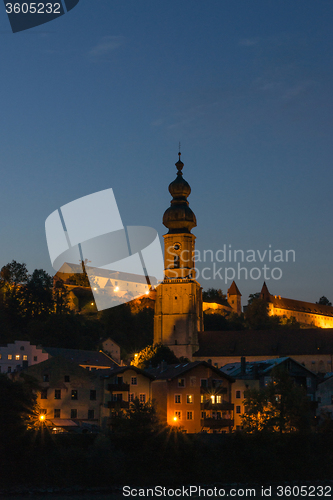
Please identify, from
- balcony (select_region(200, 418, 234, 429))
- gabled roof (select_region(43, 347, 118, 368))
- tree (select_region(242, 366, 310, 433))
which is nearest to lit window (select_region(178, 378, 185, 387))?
balcony (select_region(200, 418, 234, 429))

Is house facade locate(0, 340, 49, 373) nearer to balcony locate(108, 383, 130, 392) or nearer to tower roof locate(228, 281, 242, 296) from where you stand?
balcony locate(108, 383, 130, 392)

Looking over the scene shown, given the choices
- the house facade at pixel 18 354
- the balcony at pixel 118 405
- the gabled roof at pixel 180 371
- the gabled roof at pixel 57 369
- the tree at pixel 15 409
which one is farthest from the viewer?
the house facade at pixel 18 354

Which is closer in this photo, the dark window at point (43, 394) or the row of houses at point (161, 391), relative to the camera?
the dark window at point (43, 394)

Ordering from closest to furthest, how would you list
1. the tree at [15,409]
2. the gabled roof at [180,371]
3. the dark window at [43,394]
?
the tree at [15,409] < the dark window at [43,394] < the gabled roof at [180,371]

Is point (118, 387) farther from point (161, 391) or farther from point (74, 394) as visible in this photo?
point (161, 391)

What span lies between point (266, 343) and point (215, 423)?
32.9 m

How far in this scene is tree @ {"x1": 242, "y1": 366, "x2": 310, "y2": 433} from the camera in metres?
52.0

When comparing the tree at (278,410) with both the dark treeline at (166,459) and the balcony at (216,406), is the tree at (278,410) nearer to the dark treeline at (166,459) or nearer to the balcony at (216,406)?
the dark treeline at (166,459)

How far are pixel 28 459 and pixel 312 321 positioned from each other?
457 feet

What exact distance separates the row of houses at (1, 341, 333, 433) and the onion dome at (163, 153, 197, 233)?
33.3 meters

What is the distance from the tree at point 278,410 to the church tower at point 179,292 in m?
36.9

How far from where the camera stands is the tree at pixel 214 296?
164 m

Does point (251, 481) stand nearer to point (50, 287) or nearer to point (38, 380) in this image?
point (38, 380)

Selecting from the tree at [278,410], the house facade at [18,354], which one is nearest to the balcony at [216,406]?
the tree at [278,410]
